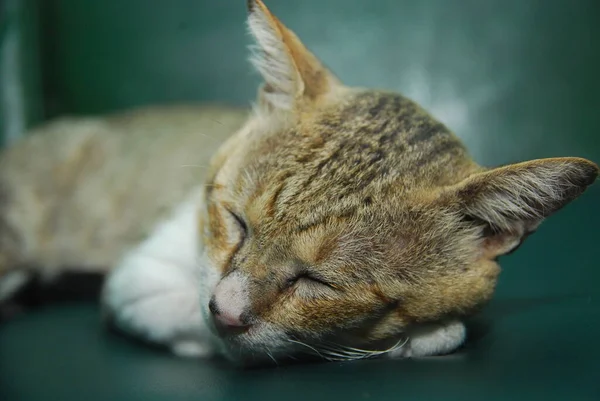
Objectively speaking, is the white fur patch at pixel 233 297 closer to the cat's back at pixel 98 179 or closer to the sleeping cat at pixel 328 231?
the sleeping cat at pixel 328 231

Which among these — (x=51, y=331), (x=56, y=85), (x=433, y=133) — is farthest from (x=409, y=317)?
(x=56, y=85)

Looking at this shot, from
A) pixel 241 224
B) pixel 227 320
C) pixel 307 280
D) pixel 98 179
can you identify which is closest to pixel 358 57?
pixel 98 179

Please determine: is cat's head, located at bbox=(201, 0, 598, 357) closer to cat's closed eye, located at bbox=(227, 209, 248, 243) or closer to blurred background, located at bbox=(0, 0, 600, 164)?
cat's closed eye, located at bbox=(227, 209, 248, 243)

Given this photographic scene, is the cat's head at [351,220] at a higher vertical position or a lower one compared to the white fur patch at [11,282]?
higher

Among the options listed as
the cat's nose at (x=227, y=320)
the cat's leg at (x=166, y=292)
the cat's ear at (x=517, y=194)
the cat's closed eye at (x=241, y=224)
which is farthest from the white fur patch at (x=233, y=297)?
the cat's ear at (x=517, y=194)

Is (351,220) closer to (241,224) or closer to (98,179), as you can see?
(241,224)

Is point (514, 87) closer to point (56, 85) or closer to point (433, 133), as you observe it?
point (433, 133)
